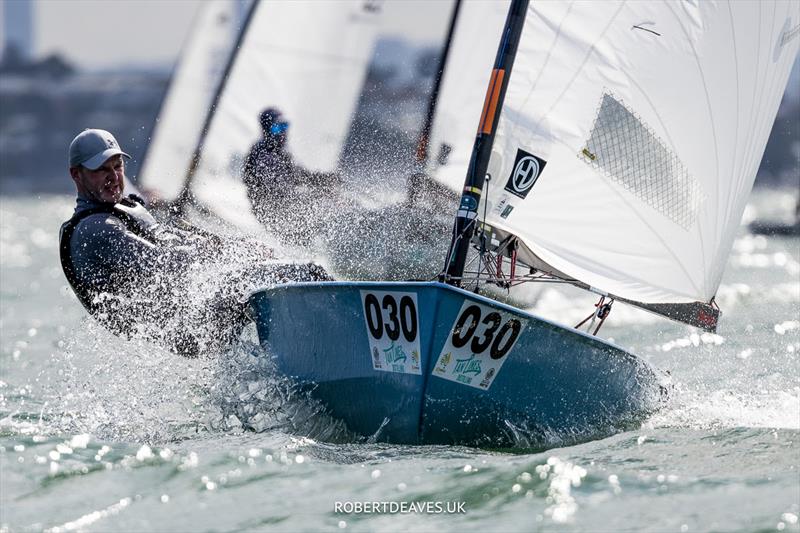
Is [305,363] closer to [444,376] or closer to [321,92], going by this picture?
[444,376]

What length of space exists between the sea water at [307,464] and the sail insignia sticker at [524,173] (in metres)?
0.88

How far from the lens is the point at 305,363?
4.13m

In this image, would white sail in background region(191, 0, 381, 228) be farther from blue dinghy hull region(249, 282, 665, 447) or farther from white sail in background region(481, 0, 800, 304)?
blue dinghy hull region(249, 282, 665, 447)

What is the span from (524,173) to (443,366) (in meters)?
0.80

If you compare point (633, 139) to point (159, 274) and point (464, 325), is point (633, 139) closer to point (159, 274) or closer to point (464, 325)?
point (464, 325)

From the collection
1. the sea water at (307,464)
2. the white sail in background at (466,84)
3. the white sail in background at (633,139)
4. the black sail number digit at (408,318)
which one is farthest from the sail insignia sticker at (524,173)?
the sea water at (307,464)

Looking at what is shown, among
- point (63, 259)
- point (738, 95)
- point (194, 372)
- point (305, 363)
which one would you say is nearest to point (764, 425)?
point (738, 95)

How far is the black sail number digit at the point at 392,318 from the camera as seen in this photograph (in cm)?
373

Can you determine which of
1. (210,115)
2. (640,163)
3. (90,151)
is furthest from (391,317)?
(210,115)

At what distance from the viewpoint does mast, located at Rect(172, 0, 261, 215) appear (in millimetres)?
7824

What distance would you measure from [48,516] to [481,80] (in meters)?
2.76

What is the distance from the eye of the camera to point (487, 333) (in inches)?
147

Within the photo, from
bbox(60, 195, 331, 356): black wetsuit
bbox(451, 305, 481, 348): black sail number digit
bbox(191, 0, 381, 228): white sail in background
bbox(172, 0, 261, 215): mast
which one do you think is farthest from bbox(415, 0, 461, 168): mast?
bbox(451, 305, 481, 348): black sail number digit

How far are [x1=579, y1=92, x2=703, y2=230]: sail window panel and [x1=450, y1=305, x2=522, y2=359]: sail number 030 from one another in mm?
827
